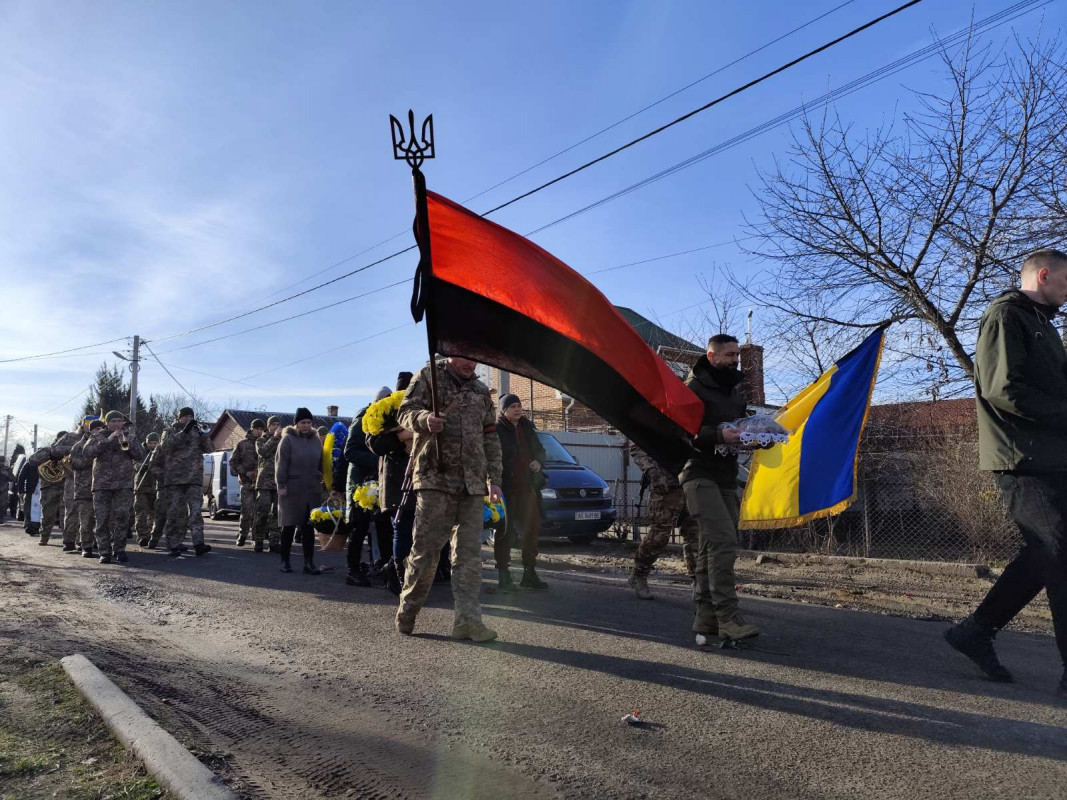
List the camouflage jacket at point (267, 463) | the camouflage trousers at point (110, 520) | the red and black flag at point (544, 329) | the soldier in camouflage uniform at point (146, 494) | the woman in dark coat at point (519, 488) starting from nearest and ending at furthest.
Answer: the red and black flag at point (544, 329), the woman in dark coat at point (519, 488), the camouflage trousers at point (110, 520), the camouflage jacket at point (267, 463), the soldier in camouflage uniform at point (146, 494)

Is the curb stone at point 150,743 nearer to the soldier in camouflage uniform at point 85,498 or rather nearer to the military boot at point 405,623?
the military boot at point 405,623

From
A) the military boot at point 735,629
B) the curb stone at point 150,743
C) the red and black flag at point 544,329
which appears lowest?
the curb stone at point 150,743

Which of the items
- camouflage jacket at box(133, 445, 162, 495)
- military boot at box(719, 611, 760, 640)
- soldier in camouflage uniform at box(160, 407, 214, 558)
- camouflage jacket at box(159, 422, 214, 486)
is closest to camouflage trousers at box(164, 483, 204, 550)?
soldier in camouflage uniform at box(160, 407, 214, 558)

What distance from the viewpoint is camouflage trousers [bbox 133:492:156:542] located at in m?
13.7

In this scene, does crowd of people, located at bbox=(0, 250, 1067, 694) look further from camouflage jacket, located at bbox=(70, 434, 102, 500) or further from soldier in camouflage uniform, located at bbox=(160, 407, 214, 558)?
camouflage jacket, located at bbox=(70, 434, 102, 500)

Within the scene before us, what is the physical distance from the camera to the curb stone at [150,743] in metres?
2.84

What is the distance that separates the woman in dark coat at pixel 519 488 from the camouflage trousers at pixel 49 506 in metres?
11.0

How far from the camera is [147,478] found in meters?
13.5

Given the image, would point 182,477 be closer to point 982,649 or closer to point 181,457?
point 181,457

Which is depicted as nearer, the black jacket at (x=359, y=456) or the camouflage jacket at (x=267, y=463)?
the black jacket at (x=359, y=456)

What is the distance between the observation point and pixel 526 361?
5418 mm

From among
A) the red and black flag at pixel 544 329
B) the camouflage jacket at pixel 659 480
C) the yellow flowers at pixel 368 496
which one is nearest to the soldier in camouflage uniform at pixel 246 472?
the yellow flowers at pixel 368 496

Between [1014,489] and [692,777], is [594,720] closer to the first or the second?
[692,777]

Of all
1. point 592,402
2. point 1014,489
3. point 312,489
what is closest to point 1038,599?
point 1014,489
